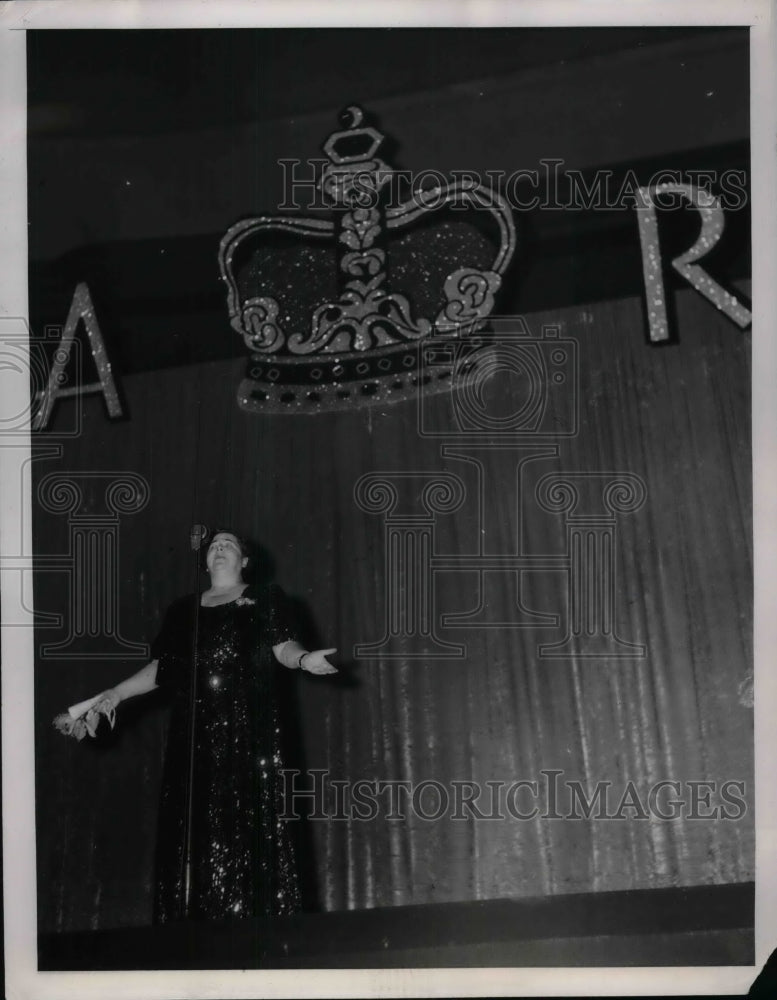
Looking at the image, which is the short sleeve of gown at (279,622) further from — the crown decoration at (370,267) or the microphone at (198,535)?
the crown decoration at (370,267)

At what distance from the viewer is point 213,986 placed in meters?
2.86

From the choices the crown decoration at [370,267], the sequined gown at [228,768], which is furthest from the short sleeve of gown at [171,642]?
the crown decoration at [370,267]

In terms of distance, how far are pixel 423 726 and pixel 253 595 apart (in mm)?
564

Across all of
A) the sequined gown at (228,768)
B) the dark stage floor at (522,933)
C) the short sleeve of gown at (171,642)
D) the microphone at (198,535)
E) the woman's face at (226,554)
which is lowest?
the dark stage floor at (522,933)

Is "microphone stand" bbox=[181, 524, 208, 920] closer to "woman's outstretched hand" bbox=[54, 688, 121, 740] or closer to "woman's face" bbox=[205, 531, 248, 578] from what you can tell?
"woman's face" bbox=[205, 531, 248, 578]

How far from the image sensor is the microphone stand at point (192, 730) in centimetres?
282

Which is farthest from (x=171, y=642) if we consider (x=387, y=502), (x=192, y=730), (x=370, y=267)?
(x=370, y=267)

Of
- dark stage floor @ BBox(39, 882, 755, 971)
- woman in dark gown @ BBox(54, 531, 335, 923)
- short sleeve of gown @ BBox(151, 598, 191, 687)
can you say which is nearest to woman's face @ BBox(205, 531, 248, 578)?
woman in dark gown @ BBox(54, 531, 335, 923)

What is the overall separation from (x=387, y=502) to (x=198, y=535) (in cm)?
51

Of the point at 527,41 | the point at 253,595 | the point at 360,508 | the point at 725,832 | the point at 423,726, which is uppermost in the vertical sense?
the point at 527,41

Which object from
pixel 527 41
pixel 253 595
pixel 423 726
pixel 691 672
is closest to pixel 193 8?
pixel 527 41

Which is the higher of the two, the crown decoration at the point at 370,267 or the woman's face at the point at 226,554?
the crown decoration at the point at 370,267

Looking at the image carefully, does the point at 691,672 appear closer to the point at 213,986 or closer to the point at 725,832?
the point at 725,832

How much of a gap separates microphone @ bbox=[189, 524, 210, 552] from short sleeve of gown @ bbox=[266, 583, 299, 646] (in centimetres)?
24
